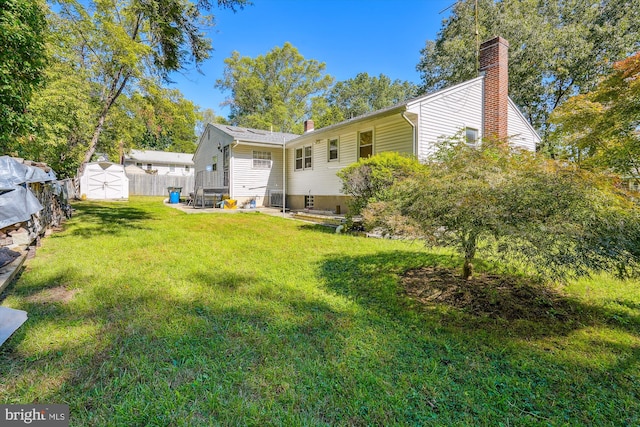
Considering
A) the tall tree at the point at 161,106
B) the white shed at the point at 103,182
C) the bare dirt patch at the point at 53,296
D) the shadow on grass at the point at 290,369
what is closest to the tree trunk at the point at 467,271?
the shadow on grass at the point at 290,369

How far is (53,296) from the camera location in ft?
11.6

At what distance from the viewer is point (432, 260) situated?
5266 mm

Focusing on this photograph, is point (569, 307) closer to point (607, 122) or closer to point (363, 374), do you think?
point (363, 374)

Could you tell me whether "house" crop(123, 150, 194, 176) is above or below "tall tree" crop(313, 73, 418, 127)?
below

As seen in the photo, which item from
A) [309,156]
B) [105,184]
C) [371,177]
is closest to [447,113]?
[371,177]

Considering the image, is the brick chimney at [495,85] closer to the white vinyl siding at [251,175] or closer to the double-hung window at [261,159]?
the white vinyl siding at [251,175]

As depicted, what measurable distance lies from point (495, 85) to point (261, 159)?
36.7ft

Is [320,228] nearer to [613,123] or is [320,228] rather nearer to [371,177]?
[371,177]

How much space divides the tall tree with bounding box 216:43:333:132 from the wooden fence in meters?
10.3

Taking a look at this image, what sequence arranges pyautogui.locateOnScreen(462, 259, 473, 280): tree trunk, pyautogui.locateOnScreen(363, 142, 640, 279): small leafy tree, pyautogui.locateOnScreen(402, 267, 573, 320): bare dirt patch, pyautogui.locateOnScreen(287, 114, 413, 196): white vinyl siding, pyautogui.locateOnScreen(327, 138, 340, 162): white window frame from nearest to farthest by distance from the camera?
pyautogui.locateOnScreen(363, 142, 640, 279): small leafy tree → pyautogui.locateOnScreen(402, 267, 573, 320): bare dirt patch → pyautogui.locateOnScreen(462, 259, 473, 280): tree trunk → pyautogui.locateOnScreen(287, 114, 413, 196): white vinyl siding → pyautogui.locateOnScreen(327, 138, 340, 162): white window frame

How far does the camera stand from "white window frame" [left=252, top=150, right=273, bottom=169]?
52.0 feet

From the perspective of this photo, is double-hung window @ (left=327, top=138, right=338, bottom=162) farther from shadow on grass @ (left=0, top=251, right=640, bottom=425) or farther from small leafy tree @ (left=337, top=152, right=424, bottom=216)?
shadow on grass @ (left=0, top=251, right=640, bottom=425)

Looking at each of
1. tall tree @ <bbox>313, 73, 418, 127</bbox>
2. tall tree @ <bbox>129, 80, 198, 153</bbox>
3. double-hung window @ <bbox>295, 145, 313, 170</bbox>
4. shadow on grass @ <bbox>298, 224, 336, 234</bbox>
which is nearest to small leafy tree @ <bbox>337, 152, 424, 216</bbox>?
shadow on grass @ <bbox>298, 224, 336, 234</bbox>

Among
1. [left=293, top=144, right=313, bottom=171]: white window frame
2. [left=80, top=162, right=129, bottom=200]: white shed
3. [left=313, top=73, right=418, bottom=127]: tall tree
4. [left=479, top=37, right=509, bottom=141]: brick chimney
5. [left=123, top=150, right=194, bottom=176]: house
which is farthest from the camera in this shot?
[left=313, top=73, right=418, bottom=127]: tall tree
